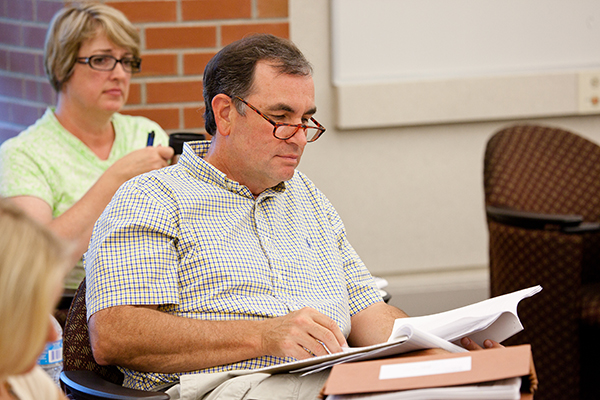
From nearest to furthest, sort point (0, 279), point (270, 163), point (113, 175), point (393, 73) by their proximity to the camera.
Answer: point (0, 279) < point (270, 163) < point (113, 175) < point (393, 73)

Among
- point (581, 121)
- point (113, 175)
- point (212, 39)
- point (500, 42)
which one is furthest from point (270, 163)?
point (581, 121)

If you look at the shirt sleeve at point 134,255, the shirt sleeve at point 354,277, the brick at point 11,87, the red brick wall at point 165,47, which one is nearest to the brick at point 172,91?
the red brick wall at point 165,47

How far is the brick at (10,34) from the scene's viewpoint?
2.39 metres

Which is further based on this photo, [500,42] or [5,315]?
[500,42]

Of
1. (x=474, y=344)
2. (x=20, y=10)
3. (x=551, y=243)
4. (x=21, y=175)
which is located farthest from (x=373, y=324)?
(x=20, y=10)

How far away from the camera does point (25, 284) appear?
697 millimetres

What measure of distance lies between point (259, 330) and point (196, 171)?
44 centimetres

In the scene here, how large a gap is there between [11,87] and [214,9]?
83 centimetres

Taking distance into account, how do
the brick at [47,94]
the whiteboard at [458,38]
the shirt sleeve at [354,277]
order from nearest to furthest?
the shirt sleeve at [354,277] < the brick at [47,94] < the whiteboard at [458,38]

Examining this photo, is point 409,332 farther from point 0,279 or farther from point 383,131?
point 383,131

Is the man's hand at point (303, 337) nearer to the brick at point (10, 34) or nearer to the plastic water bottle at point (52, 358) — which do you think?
the plastic water bottle at point (52, 358)

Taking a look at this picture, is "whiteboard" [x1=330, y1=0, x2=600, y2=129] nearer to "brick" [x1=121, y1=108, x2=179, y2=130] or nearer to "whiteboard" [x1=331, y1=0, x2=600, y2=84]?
"whiteboard" [x1=331, y1=0, x2=600, y2=84]

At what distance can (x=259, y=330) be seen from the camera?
4.42 ft

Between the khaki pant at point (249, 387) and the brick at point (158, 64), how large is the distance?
154 centimetres
